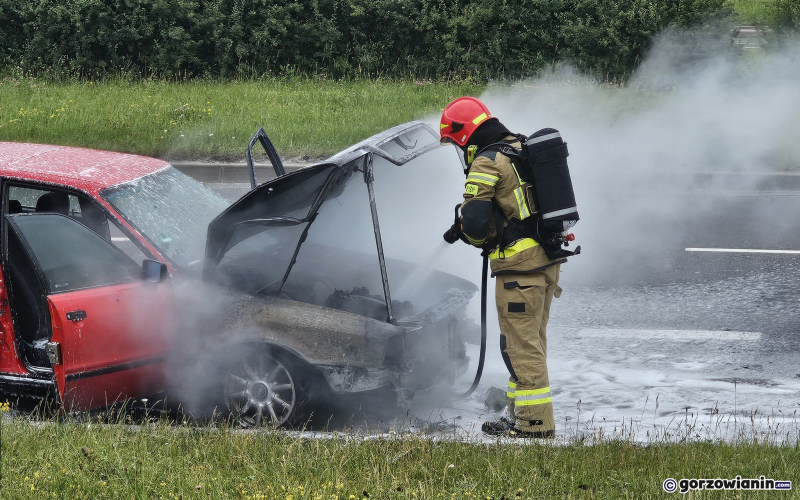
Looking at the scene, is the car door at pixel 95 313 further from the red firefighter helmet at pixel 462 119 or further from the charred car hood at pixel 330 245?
the red firefighter helmet at pixel 462 119

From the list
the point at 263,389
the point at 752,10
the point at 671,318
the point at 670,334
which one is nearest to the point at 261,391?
the point at 263,389

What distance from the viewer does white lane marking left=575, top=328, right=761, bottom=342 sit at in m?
6.18

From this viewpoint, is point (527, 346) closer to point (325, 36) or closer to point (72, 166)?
point (72, 166)

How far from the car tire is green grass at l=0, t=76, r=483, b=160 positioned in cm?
A: 722

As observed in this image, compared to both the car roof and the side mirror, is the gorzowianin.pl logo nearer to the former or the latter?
the side mirror

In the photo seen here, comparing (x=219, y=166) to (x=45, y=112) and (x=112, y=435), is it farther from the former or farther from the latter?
(x=112, y=435)

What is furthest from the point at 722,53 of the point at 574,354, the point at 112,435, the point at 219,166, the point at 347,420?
the point at 112,435

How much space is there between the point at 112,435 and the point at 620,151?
9.07 m

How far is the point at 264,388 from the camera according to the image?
15.0ft

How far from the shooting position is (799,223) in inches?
360

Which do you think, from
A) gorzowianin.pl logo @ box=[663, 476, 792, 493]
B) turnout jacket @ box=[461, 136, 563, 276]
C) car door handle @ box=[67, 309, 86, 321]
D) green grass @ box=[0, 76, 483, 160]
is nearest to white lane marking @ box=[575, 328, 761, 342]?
turnout jacket @ box=[461, 136, 563, 276]

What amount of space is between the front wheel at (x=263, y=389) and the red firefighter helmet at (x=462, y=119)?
1507 millimetres

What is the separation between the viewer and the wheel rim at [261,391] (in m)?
4.55

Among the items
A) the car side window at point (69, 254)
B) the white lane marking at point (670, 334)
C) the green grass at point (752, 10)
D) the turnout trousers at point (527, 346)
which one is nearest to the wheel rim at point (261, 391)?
the car side window at point (69, 254)
